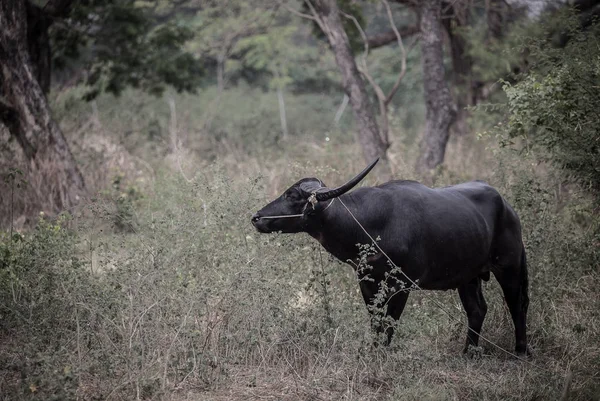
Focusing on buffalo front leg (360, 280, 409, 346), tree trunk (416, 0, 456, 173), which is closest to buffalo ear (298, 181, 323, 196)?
buffalo front leg (360, 280, 409, 346)

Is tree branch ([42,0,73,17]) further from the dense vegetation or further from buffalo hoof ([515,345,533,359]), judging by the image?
buffalo hoof ([515,345,533,359])

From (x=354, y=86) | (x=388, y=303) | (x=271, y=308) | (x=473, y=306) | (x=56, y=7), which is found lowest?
(x=473, y=306)

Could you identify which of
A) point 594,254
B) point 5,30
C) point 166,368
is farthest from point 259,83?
point 166,368

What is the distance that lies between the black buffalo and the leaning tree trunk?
618cm

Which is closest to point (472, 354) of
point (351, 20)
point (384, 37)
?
point (351, 20)

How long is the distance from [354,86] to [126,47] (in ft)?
19.0

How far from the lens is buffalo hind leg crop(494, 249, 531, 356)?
23.0ft

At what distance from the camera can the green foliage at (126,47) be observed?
1602 cm

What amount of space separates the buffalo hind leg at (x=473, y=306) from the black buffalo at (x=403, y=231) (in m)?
0.06

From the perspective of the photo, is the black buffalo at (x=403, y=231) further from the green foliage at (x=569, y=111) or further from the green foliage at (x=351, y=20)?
the green foliage at (x=351, y=20)

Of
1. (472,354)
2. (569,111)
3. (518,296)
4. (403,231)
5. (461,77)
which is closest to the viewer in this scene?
(403,231)

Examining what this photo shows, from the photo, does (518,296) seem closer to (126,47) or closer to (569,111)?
(569,111)

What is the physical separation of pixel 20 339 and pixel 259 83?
31139 mm

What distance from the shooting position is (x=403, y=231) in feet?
21.4
